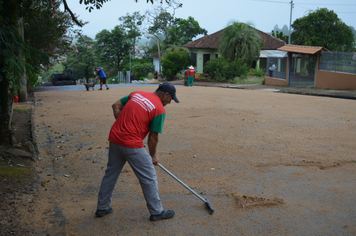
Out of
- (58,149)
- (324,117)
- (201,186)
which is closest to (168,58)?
(324,117)

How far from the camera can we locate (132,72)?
2199 inches

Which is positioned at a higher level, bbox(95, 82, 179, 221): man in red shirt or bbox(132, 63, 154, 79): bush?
bbox(132, 63, 154, 79): bush

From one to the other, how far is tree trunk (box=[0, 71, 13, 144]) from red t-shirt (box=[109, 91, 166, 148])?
12.6ft

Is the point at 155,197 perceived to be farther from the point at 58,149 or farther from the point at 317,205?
the point at 58,149

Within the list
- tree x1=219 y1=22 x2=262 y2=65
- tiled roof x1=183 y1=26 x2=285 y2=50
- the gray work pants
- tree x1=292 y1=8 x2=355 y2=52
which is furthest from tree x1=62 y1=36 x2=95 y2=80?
the gray work pants

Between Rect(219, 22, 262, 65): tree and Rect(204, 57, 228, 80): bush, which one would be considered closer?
Rect(204, 57, 228, 80): bush

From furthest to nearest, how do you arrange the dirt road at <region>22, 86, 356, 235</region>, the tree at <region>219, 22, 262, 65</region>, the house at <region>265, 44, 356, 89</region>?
the tree at <region>219, 22, 262, 65</region>, the house at <region>265, 44, 356, 89</region>, the dirt road at <region>22, 86, 356, 235</region>

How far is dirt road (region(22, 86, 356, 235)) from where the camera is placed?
169 inches

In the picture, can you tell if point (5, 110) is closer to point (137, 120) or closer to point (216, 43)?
point (137, 120)

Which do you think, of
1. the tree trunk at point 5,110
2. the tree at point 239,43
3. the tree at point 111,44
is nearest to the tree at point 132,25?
the tree at point 111,44

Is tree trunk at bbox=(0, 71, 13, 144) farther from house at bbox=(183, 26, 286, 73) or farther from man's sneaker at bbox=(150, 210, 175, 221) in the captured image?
house at bbox=(183, 26, 286, 73)

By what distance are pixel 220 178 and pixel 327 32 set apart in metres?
34.7

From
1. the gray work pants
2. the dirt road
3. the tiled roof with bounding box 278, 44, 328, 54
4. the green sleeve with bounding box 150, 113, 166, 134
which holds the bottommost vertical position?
the dirt road

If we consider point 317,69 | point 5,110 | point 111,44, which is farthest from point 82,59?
point 5,110
